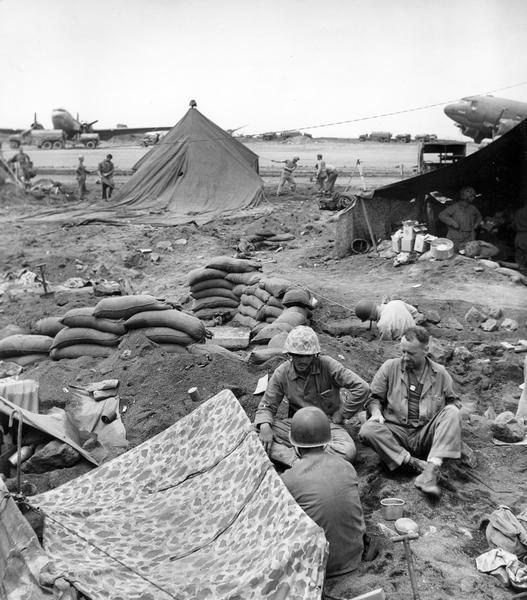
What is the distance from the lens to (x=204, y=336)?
275 inches

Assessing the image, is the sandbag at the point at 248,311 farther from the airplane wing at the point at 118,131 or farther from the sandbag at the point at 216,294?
the airplane wing at the point at 118,131

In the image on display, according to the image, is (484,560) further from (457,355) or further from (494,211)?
(494,211)

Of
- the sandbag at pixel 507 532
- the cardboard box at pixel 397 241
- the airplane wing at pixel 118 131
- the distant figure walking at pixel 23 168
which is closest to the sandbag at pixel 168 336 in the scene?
the sandbag at pixel 507 532

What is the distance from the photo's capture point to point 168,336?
6.85m

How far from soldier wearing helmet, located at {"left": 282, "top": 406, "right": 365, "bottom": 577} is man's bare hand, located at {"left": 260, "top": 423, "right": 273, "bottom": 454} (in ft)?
2.60

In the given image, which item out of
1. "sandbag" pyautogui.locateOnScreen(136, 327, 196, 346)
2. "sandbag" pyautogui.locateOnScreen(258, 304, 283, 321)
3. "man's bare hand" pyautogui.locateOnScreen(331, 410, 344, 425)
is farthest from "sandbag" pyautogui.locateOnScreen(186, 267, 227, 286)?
"man's bare hand" pyautogui.locateOnScreen(331, 410, 344, 425)

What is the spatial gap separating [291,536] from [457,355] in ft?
14.8

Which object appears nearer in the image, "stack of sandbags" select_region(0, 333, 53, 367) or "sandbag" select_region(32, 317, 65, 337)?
"stack of sandbags" select_region(0, 333, 53, 367)

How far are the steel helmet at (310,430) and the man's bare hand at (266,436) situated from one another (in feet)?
2.73

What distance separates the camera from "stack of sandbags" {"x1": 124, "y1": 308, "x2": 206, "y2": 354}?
22.4 feet

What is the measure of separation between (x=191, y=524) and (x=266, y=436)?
82 cm

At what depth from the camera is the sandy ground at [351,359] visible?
355cm

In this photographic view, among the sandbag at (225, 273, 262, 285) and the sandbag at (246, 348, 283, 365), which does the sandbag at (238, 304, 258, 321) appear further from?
the sandbag at (246, 348, 283, 365)

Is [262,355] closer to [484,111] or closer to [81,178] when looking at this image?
[81,178]
